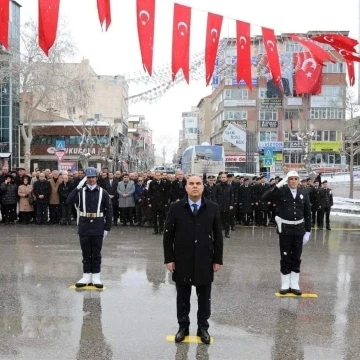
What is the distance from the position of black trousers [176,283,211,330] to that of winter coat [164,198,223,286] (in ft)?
0.37

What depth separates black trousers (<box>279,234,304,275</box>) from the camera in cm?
809

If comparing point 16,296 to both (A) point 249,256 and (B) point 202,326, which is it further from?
(A) point 249,256

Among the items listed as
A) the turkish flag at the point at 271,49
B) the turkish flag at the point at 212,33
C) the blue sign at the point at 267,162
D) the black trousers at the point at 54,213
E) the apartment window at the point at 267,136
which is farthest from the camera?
the apartment window at the point at 267,136

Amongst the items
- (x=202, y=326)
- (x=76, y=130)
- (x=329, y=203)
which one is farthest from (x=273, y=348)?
(x=76, y=130)

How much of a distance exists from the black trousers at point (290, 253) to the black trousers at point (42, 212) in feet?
35.8

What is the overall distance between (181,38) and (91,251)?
20.9 feet

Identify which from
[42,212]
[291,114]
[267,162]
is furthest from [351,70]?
[291,114]

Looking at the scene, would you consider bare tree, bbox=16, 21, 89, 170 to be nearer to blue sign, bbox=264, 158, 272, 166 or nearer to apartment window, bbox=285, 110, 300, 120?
blue sign, bbox=264, 158, 272, 166

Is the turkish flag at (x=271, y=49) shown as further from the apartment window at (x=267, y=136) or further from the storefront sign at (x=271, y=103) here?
the apartment window at (x=267, y=136)

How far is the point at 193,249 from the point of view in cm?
581

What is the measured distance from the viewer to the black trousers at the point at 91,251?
27.2 feet

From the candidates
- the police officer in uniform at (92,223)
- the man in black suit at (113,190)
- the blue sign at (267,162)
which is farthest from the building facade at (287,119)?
the police officer in uniform at (92,223)

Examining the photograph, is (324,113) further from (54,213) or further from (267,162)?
(54,213)

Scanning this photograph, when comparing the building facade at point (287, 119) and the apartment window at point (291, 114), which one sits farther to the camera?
the apartment window at point (291, 114)
